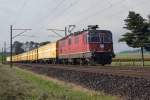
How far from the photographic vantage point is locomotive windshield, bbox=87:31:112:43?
38.6 m

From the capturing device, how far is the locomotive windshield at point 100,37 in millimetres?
38562

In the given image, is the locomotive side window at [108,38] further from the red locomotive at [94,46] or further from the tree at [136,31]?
the tree at [136,31]

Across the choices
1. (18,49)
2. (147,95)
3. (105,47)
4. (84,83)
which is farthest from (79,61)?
(18,49)

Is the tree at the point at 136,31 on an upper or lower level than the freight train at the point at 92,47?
upper

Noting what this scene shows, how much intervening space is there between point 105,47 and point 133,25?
1480 inches

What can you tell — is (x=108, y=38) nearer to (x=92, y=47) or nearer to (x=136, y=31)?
(x=92, y=47)

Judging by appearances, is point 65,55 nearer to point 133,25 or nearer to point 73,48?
point 73,48

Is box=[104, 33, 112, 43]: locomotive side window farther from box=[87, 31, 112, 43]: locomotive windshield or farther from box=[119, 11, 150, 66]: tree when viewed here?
box=[119, 11, 150, 66]: tree

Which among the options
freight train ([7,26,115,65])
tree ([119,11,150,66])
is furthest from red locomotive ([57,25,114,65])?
tree ([119,11,150,66])

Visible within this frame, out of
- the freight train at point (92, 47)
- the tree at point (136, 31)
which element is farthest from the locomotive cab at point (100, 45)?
the tree at point (136, 31)

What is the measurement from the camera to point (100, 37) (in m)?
38.9

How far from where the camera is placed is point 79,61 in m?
42.7

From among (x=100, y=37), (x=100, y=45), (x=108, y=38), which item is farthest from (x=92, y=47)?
(x=108, y=38)

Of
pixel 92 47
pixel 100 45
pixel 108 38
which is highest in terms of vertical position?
pixel 108 38
